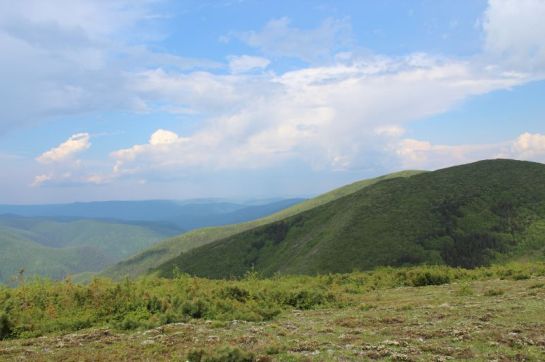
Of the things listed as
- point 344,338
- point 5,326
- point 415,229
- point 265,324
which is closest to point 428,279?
point 265,324

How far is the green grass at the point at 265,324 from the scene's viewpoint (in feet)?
45.8

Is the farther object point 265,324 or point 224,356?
point 265,324

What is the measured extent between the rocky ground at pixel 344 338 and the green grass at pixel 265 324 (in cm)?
4

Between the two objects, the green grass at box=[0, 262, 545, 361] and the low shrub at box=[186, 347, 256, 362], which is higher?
the low shrub at box=[186, 347, 256, 362]

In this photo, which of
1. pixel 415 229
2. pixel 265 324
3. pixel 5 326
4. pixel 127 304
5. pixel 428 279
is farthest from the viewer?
pixel 415 229

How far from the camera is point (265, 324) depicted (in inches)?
799

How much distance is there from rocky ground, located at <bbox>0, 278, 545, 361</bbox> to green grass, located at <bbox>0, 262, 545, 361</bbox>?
0.13 feet

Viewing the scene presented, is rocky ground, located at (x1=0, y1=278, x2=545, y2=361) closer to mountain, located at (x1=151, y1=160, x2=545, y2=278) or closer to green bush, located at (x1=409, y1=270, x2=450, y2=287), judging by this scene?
green bush, located at (x1=409, y1=270, x2=450, y2=287)

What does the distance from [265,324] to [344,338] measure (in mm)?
5228

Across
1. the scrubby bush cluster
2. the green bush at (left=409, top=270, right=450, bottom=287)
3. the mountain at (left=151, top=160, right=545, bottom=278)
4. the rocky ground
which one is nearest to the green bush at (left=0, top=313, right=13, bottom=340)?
the scrubby bush cluster

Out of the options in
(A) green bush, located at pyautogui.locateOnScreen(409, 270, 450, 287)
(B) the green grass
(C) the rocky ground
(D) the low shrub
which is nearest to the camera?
(D) the low shrub

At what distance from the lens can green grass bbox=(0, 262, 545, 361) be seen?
14.0 meters

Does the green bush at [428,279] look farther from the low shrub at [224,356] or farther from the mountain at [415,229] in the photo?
the mountain at [415,229]

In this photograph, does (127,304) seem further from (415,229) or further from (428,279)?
(415,229)
